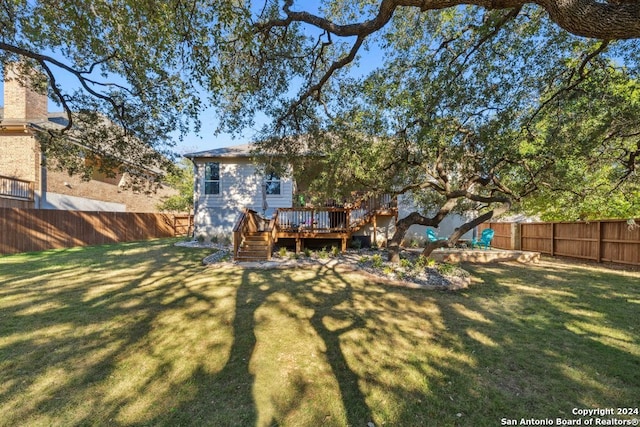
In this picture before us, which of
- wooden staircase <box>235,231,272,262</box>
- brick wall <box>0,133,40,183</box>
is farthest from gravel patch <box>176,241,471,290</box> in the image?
brick wall <box>0,133,40,183</box>

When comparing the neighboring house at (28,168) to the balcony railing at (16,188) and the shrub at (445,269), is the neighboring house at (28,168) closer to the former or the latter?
the balcony railing at (16,188)

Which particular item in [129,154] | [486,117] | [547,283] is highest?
[486,117]

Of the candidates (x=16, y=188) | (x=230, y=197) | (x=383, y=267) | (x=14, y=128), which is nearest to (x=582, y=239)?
(x=383, y=267)

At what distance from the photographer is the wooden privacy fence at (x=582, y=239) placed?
10.0 m

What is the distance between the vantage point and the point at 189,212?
2305 cm

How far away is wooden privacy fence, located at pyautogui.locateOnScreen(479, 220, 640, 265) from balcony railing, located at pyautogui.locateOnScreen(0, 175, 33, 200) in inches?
975

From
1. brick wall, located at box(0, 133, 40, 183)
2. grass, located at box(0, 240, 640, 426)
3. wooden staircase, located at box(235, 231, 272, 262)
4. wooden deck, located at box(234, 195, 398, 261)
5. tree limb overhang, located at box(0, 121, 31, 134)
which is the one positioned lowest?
grass, located at box(0, 240, 640, 426)

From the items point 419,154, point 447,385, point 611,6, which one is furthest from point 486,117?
point 447,385

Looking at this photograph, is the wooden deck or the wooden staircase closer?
→ the wooden staircase

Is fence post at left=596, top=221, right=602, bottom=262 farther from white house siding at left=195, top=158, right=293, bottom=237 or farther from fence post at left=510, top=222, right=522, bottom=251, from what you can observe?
white house siding at left=195, top=158, right=293, bottom=237

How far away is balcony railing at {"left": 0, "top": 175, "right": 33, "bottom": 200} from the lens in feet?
41.9

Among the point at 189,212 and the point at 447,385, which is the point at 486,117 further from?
the point at 189,212

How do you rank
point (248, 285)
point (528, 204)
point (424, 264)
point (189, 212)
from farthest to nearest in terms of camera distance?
point (189, 212) < point (528, 204) < point (424, 264) < point (248, 285)

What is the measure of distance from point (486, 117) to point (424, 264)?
172 inches
